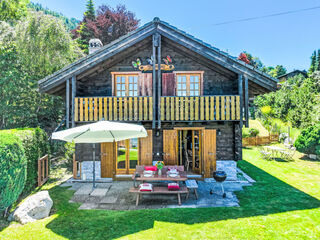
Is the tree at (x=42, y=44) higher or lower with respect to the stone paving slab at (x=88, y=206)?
higher

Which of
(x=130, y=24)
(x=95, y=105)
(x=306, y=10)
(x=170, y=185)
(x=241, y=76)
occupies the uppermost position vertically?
(x=130, y=24)

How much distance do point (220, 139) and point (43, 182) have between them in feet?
27.9

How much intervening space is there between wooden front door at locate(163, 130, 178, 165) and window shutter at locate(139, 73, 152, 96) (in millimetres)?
2246

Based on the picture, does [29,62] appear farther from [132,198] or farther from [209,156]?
[209,156]

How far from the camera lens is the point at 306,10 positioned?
10.8 meters

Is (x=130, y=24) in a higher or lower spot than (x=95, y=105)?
higher

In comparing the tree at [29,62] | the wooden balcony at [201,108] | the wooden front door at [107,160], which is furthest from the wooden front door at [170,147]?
the tree at [29,62]

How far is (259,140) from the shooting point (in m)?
20.0

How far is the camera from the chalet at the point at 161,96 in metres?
8.61

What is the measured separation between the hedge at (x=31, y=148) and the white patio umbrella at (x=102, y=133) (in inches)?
73.2

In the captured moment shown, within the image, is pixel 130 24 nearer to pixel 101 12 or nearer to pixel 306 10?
pixel 101 12

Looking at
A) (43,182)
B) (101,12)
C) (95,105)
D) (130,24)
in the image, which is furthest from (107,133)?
(101,12)

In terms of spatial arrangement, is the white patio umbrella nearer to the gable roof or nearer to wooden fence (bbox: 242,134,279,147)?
the gable roof

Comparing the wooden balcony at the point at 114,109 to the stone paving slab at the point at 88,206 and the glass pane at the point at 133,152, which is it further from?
the stone paving slab at the point at 88,206
